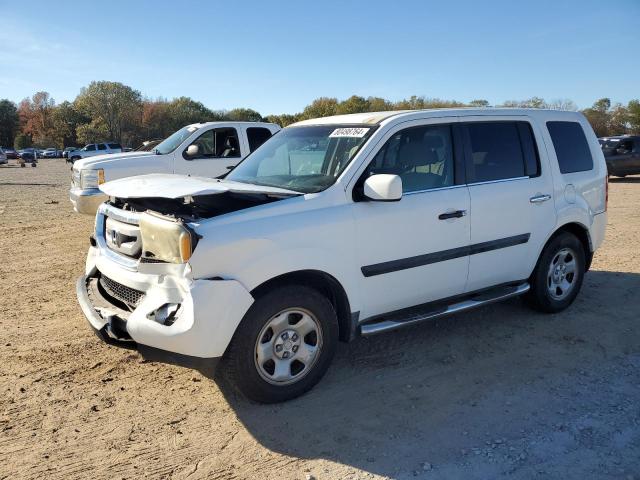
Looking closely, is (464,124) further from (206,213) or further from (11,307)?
(11,307)

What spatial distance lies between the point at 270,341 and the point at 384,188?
1.29 metres

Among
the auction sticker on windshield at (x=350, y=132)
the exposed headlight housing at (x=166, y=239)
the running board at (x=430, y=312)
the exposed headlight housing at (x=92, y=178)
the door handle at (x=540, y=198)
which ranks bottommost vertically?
the running board at (x=430, y=312)

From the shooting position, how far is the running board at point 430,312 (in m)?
3.86

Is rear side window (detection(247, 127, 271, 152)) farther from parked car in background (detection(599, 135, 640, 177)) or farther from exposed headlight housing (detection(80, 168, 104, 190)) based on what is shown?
parked car in background (detection(599, 135, 640, 177))

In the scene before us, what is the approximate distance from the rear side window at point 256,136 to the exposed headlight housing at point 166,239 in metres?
6.92

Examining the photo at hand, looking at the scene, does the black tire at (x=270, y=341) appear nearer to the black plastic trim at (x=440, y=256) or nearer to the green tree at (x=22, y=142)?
the black plastic trim at (x=440, y=256)

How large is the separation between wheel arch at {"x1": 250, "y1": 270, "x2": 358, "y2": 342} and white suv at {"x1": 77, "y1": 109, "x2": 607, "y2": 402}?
0.03 feet

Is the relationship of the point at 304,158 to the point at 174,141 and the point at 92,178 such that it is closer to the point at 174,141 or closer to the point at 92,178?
the point at 92,178

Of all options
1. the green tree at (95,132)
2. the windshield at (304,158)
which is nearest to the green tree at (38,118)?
the green tree at (95,132)

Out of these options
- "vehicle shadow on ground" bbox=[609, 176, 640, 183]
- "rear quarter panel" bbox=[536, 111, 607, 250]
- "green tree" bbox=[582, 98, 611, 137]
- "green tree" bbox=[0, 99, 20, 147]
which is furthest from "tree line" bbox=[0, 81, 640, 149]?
"rear quarter panel" bbox=[536, 111, 607, 250]

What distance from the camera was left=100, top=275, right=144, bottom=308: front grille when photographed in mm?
3572

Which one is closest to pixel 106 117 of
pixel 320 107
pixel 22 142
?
pixel 22 142

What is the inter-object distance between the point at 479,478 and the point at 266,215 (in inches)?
78.2

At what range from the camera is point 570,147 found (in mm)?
5254
